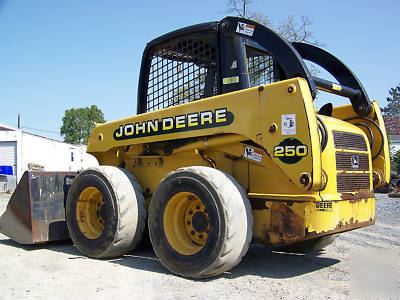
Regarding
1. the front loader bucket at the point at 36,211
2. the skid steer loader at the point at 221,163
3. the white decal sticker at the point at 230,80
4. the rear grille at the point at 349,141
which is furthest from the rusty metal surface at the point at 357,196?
the front loader bucket at the point at 36,211

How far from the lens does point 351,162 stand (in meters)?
4.74

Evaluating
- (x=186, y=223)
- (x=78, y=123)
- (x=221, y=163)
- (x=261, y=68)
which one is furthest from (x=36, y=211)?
(x=78, y=123)

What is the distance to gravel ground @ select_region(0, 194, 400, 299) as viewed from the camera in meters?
3.90

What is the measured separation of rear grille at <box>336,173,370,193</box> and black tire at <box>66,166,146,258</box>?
93.8 inches

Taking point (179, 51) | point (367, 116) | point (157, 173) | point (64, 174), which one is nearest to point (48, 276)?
point (157, 173)

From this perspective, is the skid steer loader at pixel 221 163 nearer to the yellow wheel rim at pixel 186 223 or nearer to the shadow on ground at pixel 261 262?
the yellow wheel rim at pixel 186 223

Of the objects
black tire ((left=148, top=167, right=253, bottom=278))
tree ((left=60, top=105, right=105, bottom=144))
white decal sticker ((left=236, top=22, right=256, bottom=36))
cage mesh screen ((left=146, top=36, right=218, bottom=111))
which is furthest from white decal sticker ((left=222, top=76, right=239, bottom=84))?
tree ((left=60, top=105, right=105, bottom=144))

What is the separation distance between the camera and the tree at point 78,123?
2213 inches

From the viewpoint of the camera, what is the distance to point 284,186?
4383 millimetres

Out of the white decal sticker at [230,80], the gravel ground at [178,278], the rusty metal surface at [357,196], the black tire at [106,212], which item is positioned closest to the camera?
the gravel ground at [178,278]

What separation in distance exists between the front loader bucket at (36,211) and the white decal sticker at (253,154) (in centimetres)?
336

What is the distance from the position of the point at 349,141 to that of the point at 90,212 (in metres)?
3.52

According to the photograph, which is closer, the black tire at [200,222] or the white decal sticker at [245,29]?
the black tire at [200,222]

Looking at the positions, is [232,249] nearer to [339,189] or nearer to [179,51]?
[339,189]
